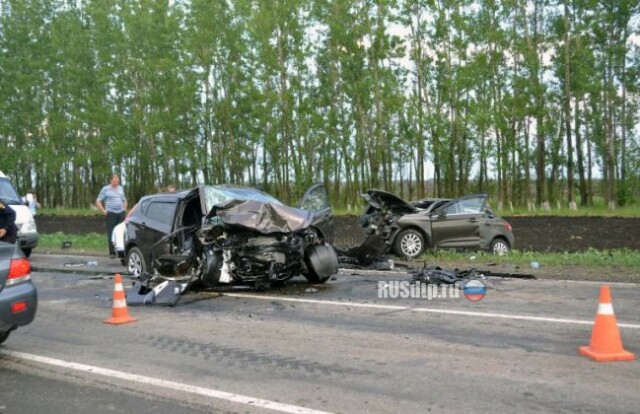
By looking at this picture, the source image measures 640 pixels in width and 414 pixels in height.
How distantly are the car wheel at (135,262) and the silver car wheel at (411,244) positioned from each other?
20.1ft

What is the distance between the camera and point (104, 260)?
16.1 metres

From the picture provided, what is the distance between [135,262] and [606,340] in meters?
9.01

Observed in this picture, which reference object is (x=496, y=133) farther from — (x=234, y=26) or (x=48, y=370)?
(x=48, y=370)

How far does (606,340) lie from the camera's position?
5531 millimetres

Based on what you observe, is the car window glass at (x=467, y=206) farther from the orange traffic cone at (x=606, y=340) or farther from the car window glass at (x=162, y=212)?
the orange traffic cone at (x=606, y=340)

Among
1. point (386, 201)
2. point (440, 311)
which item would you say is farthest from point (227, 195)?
point (386, 201)

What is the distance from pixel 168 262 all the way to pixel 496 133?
28.8 m

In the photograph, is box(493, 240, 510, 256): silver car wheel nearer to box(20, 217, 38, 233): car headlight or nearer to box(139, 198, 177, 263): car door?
box(139, 198, 177, 263): car door

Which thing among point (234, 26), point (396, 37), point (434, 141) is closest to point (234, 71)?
point (234, 26)

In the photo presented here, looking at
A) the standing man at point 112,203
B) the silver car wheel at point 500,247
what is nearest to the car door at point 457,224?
the silver car wheel at point 500,247

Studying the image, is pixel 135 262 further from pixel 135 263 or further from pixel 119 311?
pixel 119 311

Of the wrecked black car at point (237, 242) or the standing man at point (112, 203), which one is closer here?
the wrecked black car at point (237, 242)

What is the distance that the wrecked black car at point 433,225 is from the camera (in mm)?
14312

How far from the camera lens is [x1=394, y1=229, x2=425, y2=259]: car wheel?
48.2 feet
